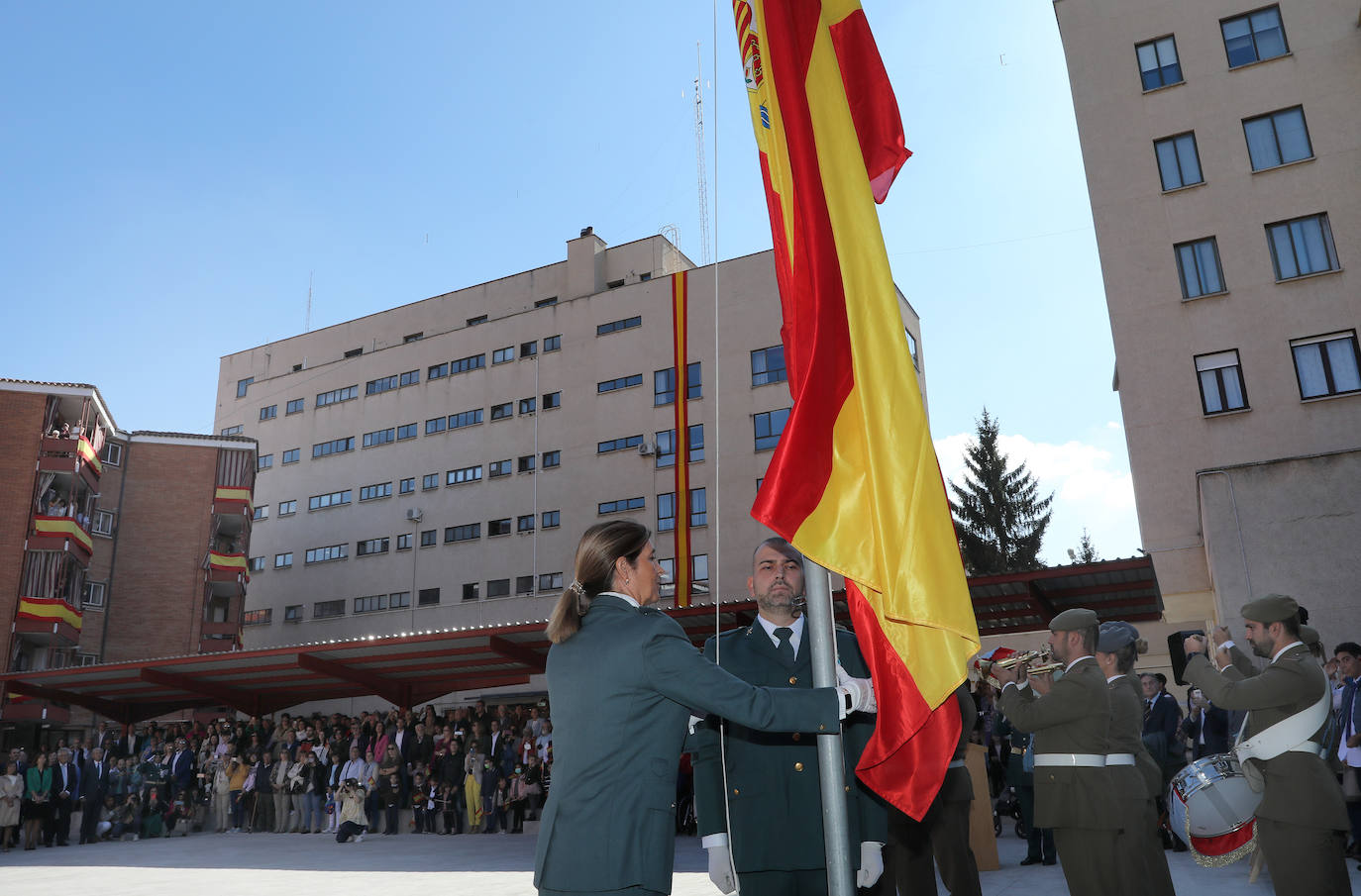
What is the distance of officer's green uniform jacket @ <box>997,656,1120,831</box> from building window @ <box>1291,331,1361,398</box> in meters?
20.8

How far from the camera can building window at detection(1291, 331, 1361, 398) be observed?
73.2ft

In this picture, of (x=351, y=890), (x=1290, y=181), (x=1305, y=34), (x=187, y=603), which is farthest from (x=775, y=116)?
(x=187, y=603)

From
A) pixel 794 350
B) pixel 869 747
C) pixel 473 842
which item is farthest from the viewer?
pixel 473 842

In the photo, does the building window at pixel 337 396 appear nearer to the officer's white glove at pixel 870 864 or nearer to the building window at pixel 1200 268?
the building window at pixel 1200 268

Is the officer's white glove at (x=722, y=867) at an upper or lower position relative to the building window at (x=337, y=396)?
lower

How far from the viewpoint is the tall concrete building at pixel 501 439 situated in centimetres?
4144

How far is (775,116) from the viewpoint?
4.09 meters

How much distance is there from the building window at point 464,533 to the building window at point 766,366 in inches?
593

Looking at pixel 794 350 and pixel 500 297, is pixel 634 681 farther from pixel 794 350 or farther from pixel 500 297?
pixel 500 297

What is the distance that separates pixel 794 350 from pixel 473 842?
50.9ft

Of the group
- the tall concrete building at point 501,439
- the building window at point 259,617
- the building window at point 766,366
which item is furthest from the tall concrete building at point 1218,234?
the building window at point 259,617

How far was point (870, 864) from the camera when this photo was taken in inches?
159

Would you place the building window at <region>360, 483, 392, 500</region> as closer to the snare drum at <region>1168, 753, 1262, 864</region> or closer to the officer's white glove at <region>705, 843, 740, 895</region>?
the snare drum at <region>1168, 753, 1262, 864</region>

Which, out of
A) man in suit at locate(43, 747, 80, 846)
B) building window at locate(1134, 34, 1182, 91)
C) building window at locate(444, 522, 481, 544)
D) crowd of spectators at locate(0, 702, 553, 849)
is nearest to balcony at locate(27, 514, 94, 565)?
building window at locate(444, 522, 481, 544)
